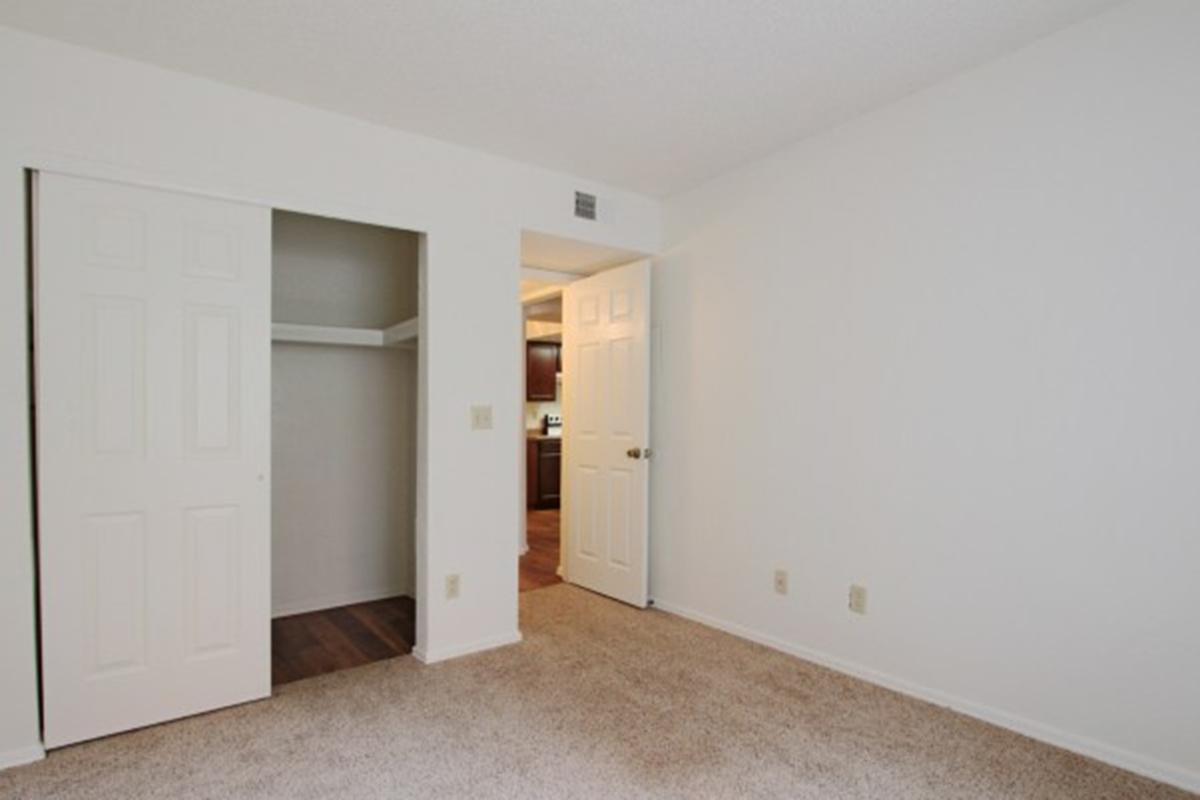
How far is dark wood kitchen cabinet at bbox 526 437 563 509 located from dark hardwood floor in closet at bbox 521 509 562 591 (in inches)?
11.9

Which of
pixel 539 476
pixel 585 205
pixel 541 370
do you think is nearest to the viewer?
pixel 585 205

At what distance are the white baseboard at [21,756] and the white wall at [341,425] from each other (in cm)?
158

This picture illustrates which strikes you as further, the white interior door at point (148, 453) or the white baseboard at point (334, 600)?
the white baseboard at point (334, 600)

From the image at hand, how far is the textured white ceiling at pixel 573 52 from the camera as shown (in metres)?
2.14

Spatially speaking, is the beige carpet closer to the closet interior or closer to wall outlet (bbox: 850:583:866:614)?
wall outlet (bbox: 850:583:866:614)

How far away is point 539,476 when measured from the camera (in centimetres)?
786

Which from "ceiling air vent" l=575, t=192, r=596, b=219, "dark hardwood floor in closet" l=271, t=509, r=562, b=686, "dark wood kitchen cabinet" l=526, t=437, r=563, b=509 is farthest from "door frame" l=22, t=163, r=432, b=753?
"dark wood kitchen cabinet" l=526, t=437, r=563, b=509

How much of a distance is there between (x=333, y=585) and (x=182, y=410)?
183 centimetres

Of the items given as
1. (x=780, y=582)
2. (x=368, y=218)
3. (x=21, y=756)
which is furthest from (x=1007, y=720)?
(x=21, y=756)

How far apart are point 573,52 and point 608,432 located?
2.34 m

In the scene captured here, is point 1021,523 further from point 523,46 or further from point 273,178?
point 273,178

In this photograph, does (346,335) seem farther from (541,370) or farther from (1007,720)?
(541,370)

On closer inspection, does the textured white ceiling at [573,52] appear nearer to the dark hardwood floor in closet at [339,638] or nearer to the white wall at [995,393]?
the white wall at [995,393]

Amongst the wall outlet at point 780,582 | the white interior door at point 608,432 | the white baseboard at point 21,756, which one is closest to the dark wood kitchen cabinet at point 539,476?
the white interior door at point 608,432
